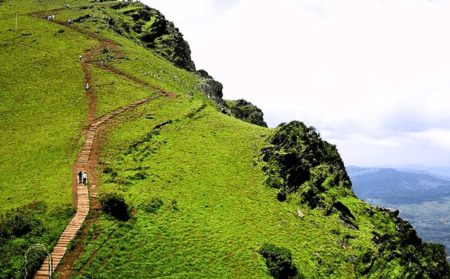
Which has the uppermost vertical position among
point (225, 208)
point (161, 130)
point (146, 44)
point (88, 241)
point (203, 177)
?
point (146, 44)

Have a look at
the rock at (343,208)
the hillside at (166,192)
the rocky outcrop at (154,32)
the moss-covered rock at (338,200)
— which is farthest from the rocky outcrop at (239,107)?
the rock at (343,208)

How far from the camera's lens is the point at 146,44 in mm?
105188

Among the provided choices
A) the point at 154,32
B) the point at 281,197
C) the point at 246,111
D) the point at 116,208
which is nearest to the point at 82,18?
the point at 154,32

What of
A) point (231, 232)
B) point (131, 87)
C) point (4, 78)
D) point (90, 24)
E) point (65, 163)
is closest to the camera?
point (231, 232)

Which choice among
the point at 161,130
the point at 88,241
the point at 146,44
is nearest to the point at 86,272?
the point at 88,241

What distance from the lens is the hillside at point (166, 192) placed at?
98.8 feet

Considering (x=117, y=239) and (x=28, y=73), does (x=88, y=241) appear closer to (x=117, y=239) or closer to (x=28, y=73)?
(x=117, y=239)

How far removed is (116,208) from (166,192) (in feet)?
23.6

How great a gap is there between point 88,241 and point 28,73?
185 feet

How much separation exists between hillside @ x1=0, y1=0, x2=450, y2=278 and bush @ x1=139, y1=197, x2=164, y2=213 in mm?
142

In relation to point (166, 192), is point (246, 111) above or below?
above

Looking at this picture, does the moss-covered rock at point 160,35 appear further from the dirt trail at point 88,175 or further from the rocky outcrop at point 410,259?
the rocky outcrop at point 410,259

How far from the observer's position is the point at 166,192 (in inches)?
1549

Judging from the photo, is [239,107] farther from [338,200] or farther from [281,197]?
[338,200]
